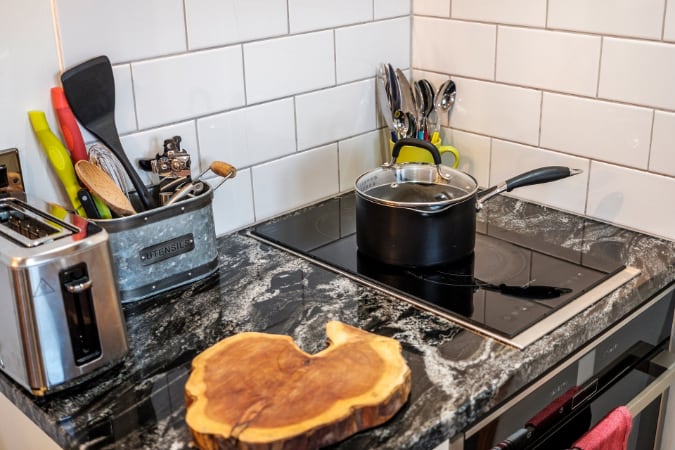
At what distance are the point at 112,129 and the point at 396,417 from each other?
25.6 inches

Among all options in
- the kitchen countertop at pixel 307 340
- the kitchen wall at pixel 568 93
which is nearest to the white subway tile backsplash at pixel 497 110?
the kitchen wall at pixel 568 93

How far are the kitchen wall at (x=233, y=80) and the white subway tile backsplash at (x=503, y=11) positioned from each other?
144 millimetres

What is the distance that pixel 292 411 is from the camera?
0.90 metres

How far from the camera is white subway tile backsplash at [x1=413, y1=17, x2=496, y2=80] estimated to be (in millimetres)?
1611

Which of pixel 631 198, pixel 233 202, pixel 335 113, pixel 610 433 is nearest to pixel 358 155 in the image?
pixel 335 113

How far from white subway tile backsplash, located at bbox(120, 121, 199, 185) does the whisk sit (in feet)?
0.21

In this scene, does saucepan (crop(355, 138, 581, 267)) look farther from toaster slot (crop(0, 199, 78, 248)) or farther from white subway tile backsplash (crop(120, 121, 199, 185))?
toaster slot (crop(0, 199, 78, 248))

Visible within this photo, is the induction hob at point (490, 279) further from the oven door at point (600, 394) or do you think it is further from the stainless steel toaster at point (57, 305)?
Result: the stainless steel toaster at point (57, 305)

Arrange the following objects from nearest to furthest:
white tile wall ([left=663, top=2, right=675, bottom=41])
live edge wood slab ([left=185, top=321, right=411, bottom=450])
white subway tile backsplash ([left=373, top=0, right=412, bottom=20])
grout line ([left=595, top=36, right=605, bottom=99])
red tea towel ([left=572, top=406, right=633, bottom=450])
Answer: live edge wood slab ([left=185, top=321, right=411, bottom=450]), red tea towel ([left=572, top=406, right=633, bottom=450]), white tile wall ([left=663, top=2, right=675, bottom=41]), grout line ([left=595, top=36, right=605, bottom=99]), white subway tile backsplash ([left=373, top=0, right=412, bottom=20])

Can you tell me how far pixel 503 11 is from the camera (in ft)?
5.11

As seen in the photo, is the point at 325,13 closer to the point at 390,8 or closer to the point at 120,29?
the point at 390,8

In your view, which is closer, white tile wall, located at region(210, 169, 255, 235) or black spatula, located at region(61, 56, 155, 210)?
black spatula, located at region(61, 56, 155, 210)

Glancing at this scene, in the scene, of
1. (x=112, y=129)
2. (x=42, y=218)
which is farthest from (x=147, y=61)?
(x=42, y=218)

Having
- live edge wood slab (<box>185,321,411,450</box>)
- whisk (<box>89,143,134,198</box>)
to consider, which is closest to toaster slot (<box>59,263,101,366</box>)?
live edge wood slab (<box>185,321,411,450</box>)
